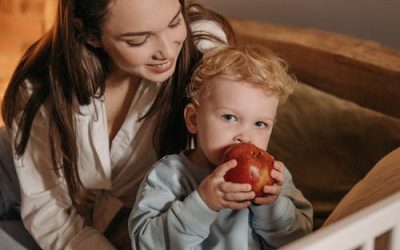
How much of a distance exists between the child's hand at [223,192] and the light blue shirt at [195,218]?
0.05 feet

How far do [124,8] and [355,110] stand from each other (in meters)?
0.67

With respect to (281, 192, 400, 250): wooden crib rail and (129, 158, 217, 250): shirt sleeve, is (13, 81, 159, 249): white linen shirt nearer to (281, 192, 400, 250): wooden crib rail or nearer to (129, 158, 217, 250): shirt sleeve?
(129, 158, 217, 250): shirt sleeve

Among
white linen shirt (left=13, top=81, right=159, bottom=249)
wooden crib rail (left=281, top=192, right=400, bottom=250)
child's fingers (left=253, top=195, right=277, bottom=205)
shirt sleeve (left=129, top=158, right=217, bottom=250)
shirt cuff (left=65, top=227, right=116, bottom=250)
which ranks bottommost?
shirt cuff (left=65, top=227, right=116, bottom=250)

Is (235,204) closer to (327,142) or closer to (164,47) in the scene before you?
(164,47)

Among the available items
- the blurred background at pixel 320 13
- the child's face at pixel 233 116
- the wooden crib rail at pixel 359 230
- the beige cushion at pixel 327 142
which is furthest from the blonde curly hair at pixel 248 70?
the blurred background at pixel 320 13

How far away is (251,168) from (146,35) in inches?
13.1

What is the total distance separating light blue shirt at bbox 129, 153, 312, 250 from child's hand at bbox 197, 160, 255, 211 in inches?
0.6

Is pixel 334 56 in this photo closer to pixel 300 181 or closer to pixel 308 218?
pixel 300 181

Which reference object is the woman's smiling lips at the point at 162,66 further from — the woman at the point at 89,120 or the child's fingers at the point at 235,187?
the child's fingers at the point at 235,187

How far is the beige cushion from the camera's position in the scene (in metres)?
1.47

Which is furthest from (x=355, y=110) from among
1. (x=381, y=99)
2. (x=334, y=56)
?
(x=334, y=56)

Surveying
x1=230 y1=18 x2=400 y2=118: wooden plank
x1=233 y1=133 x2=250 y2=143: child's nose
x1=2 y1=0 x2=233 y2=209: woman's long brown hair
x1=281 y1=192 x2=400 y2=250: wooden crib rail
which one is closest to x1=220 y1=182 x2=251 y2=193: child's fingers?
x1=233 y1=133 x2=250 y2=143: child's nose

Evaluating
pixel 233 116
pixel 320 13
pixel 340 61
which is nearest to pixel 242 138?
pixel 233 116

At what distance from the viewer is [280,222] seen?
1031 millimetres
